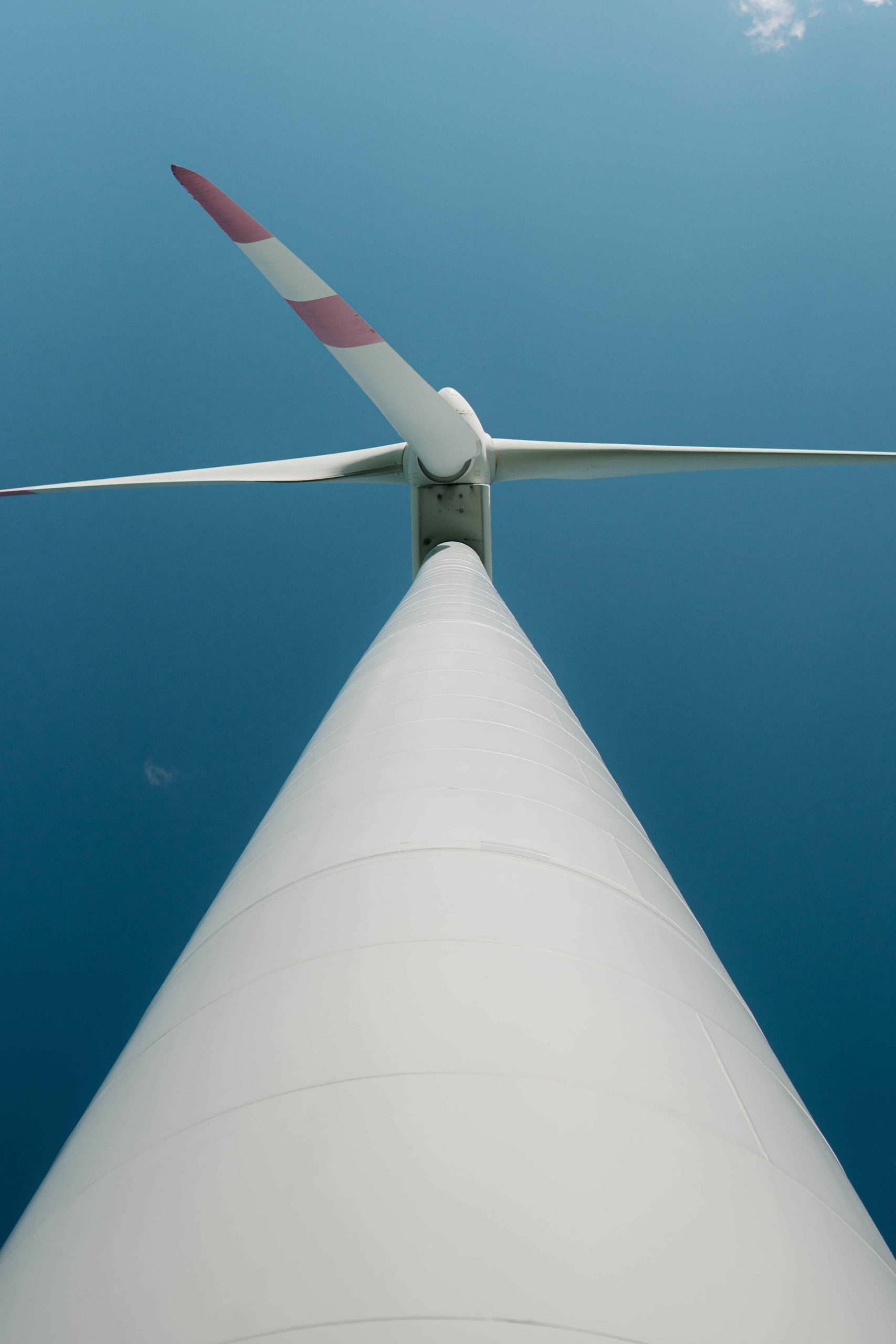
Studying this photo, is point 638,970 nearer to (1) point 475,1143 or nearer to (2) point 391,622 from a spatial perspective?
(1) point 475,1143

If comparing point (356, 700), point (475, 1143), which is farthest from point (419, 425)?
point (475, 1143)

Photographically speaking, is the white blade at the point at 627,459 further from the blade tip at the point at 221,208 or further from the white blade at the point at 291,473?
the blade tip at the point at 221,208

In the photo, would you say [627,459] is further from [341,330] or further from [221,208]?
[221,208]

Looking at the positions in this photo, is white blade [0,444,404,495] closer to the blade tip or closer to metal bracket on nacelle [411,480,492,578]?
metal bracket on nacelle [411,480,492,578]

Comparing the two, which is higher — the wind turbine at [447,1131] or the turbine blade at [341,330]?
the turbine blade at [341,330]

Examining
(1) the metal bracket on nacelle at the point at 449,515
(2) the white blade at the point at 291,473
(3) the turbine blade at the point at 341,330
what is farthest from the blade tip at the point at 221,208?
(1) the metal bracket on nacelle at the point at 449,515
